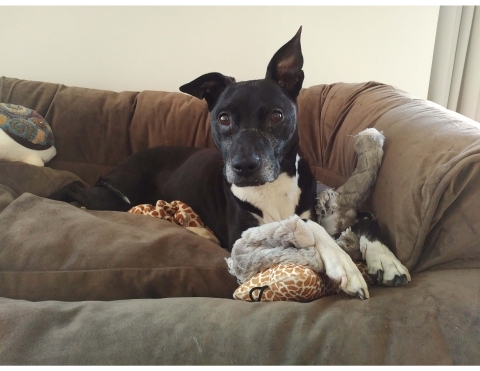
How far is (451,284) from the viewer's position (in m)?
0.99

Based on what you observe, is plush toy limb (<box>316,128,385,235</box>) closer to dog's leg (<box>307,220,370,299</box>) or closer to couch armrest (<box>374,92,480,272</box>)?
couch armrest (<box>374,92,480,272</box>)

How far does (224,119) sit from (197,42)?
151 cm

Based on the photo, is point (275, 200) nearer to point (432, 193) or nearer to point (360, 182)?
point (360, 182)

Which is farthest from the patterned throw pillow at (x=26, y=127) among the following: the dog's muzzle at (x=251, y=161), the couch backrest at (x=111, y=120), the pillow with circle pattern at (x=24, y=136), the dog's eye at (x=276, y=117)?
the dog's eye at (x=276, y=117)

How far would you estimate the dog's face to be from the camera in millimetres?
1440

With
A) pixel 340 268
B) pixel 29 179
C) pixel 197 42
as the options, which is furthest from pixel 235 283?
pixel 197 42

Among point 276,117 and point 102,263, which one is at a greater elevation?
point 276,117

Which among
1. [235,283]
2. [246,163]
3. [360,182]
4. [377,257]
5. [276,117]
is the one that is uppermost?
[276,117]

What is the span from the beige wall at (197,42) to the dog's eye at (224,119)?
142 cm

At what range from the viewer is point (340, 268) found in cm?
108

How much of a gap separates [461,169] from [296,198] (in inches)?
29.6

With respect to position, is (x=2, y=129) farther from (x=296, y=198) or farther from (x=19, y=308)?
(x=296, y=198)

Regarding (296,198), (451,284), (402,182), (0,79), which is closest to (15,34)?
(0,79)

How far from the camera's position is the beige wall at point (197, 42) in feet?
9.28
